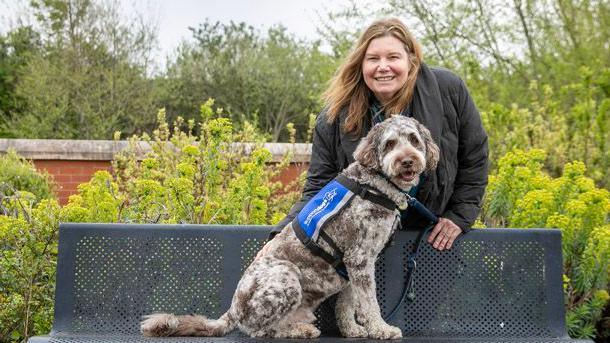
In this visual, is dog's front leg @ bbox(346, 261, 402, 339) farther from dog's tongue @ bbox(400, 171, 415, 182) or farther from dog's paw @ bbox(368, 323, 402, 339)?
dog's tongue @ bbox(400, 171, 415, 182)

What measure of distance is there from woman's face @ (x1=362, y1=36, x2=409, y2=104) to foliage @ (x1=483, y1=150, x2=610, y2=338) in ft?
5.27

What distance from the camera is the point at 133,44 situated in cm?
1867

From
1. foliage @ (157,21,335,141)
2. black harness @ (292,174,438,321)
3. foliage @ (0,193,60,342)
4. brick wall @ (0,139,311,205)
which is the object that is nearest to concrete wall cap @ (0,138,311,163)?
brick wall @ (0,139,311,205)

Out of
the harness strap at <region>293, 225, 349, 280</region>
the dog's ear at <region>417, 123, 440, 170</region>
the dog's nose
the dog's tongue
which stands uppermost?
the dog's ear at <region>417, 123, 440, 170</region>

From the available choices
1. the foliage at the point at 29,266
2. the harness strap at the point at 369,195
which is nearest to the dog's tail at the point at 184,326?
the harness strap at the point at 369,195

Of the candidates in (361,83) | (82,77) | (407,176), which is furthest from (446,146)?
(82,77)

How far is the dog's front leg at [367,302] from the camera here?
3615 mm

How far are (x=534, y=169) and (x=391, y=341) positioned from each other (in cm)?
258

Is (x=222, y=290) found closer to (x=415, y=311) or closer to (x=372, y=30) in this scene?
(x=415, y=311)

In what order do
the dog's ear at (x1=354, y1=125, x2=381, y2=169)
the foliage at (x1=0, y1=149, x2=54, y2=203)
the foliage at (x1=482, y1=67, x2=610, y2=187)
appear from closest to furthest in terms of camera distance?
the dog's ear at (x1=354, y1=125, x2=381, y2=169) → the foliage at (x1=0, y1=149, x2=54, y2=203) → the foliage at (x1=482, y1=67, x2=610, y2=187)

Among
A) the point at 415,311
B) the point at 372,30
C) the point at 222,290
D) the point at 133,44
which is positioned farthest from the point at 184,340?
the point at 133,44

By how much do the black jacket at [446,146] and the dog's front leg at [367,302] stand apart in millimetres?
522

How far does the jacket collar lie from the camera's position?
3.84 m

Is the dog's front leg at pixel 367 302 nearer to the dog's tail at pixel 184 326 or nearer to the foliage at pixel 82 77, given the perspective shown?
the dog's tail at pixel 184 326
